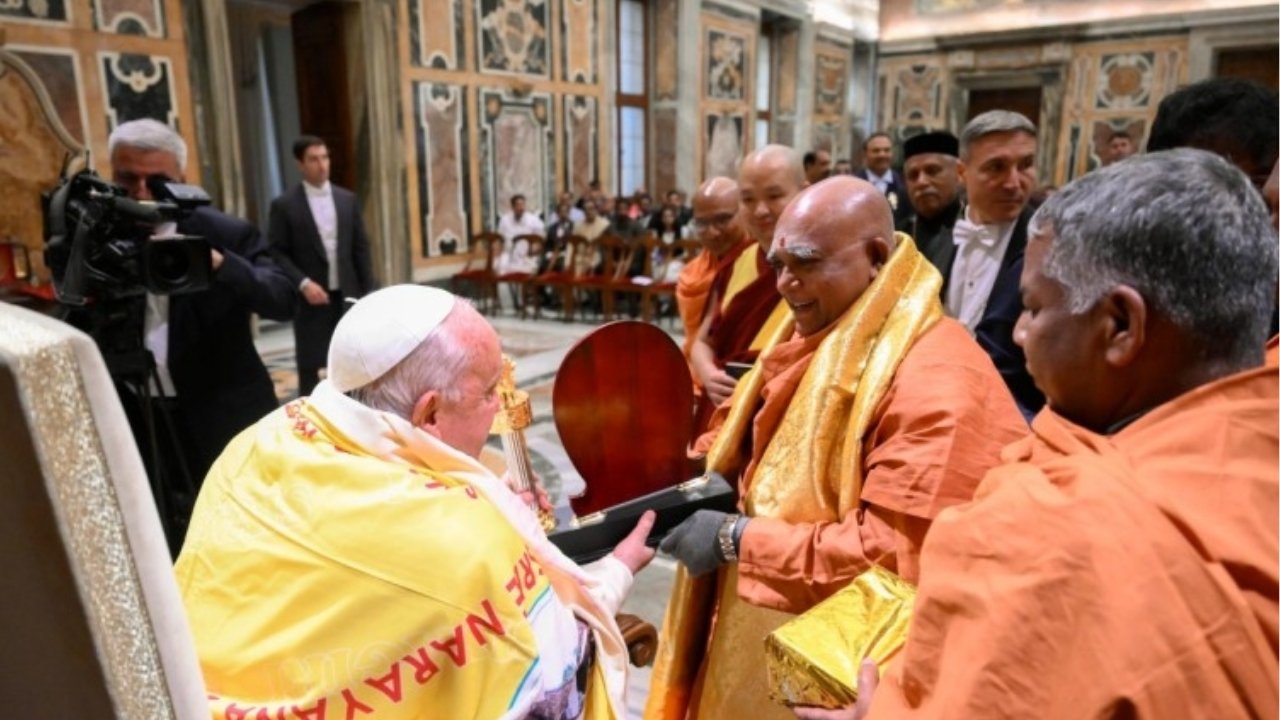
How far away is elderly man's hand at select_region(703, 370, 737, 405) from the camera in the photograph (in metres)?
2.43

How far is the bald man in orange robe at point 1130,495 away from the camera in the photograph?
622 millimetres

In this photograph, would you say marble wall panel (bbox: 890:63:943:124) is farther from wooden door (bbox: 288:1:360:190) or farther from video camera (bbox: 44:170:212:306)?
video camera (bbox: 44:170:212:306)

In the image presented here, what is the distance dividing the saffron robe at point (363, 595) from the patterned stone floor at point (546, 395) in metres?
0.64

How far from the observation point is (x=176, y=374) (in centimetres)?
241

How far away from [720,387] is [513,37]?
816 cm

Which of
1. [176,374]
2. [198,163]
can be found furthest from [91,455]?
[198,163]

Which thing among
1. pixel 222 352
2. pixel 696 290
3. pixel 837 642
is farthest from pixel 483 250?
pixel 837 642

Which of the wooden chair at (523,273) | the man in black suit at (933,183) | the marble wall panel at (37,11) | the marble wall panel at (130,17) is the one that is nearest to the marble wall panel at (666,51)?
the wooden chair at (523,273)

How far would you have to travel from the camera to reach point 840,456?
1.44 m

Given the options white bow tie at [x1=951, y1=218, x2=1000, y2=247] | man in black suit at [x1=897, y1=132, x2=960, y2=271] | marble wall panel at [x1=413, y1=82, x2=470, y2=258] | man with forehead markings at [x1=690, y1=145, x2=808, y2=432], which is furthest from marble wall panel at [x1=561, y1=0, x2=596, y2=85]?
white bow tie at [x1=951, y1=218, x2=1000, y2=247]

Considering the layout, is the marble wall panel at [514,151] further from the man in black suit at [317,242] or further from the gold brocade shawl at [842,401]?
the gold brocade shawl at [842,401]

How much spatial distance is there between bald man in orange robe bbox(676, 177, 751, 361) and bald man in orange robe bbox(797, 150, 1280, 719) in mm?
2227

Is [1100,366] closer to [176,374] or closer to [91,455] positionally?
[91,455]

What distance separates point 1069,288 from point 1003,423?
0.62m
